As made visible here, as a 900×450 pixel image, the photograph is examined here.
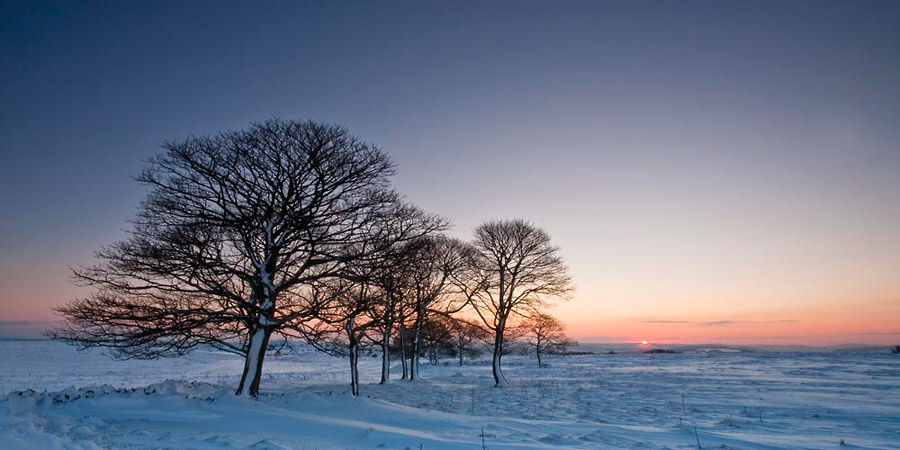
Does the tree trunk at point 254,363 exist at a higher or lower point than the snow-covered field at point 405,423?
higher

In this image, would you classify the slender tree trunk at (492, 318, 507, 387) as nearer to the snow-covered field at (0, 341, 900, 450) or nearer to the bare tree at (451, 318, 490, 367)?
the bare tree at (451, 318, 490, 367)

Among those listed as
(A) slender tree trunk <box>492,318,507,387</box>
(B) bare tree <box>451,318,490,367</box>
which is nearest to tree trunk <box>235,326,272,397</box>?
(B) bare tree <box>451,318,490,367</box>

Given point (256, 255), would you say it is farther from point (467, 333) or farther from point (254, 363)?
point (467, 333)

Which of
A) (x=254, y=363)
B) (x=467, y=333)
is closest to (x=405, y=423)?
(x=254, y=363)

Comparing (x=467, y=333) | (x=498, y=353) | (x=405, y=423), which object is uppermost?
(x=467, y=333)

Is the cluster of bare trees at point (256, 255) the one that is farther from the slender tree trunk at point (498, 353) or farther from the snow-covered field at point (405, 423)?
the slender tree trunk at point (498, 353)

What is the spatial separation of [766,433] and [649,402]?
21.4 feet

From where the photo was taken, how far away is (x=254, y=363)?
12062 mm

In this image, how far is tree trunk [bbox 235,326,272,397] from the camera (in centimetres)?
Answer: 1195

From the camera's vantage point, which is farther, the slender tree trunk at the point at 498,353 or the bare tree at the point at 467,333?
the bare tree at the point at 467,333

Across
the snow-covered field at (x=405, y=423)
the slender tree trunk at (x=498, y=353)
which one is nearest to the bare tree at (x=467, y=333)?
the slender tree trunk at (x=498, y=353)

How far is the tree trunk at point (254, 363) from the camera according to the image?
12.0 m

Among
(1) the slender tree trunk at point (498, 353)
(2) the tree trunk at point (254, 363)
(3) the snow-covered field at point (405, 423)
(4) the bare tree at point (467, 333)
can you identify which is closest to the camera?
(3) the snow-covered field at point (405, 423)

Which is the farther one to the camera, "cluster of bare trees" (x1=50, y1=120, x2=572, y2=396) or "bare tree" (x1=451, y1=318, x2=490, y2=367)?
"bare tree" (x1=451, y1=318, x2=490, y2=367)
